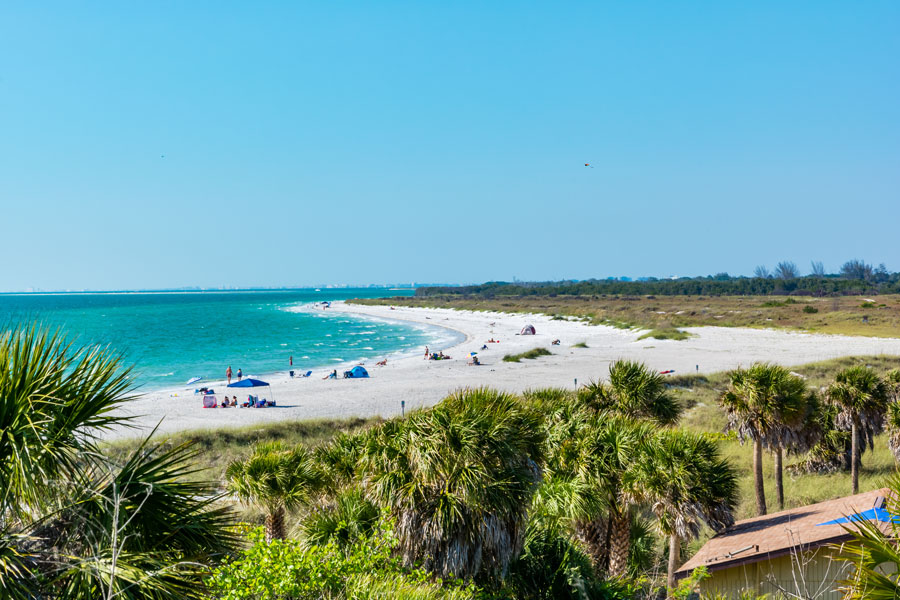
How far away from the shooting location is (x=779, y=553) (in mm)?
12766

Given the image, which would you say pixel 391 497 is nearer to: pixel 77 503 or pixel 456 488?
pixel 456 488

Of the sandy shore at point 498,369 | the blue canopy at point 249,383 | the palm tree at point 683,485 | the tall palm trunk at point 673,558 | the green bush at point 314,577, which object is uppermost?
the green bush at point 314,577

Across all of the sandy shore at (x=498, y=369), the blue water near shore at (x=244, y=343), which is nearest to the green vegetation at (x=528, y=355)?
the sandy shore at (x=498, y=369)

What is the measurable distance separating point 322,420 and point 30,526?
95.8 ft

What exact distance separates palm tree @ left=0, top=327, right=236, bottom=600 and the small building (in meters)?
10.5

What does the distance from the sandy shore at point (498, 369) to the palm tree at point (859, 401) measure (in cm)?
2371

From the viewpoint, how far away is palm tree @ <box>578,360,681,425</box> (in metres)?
20.1

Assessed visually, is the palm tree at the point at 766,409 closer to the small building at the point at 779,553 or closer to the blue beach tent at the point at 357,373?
the small building at the point at 779,553

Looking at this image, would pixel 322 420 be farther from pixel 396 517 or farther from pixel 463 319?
pixel 463 319

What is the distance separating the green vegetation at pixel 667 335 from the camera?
86.6 m

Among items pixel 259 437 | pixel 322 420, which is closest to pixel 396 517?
pixel 259 437

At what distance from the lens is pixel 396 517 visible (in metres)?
9.58

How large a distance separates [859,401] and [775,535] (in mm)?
13584

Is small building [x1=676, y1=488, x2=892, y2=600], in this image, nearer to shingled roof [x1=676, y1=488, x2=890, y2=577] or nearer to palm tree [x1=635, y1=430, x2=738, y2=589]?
shingled roof [x1=676, y1=488, x2=890, y2=577]
